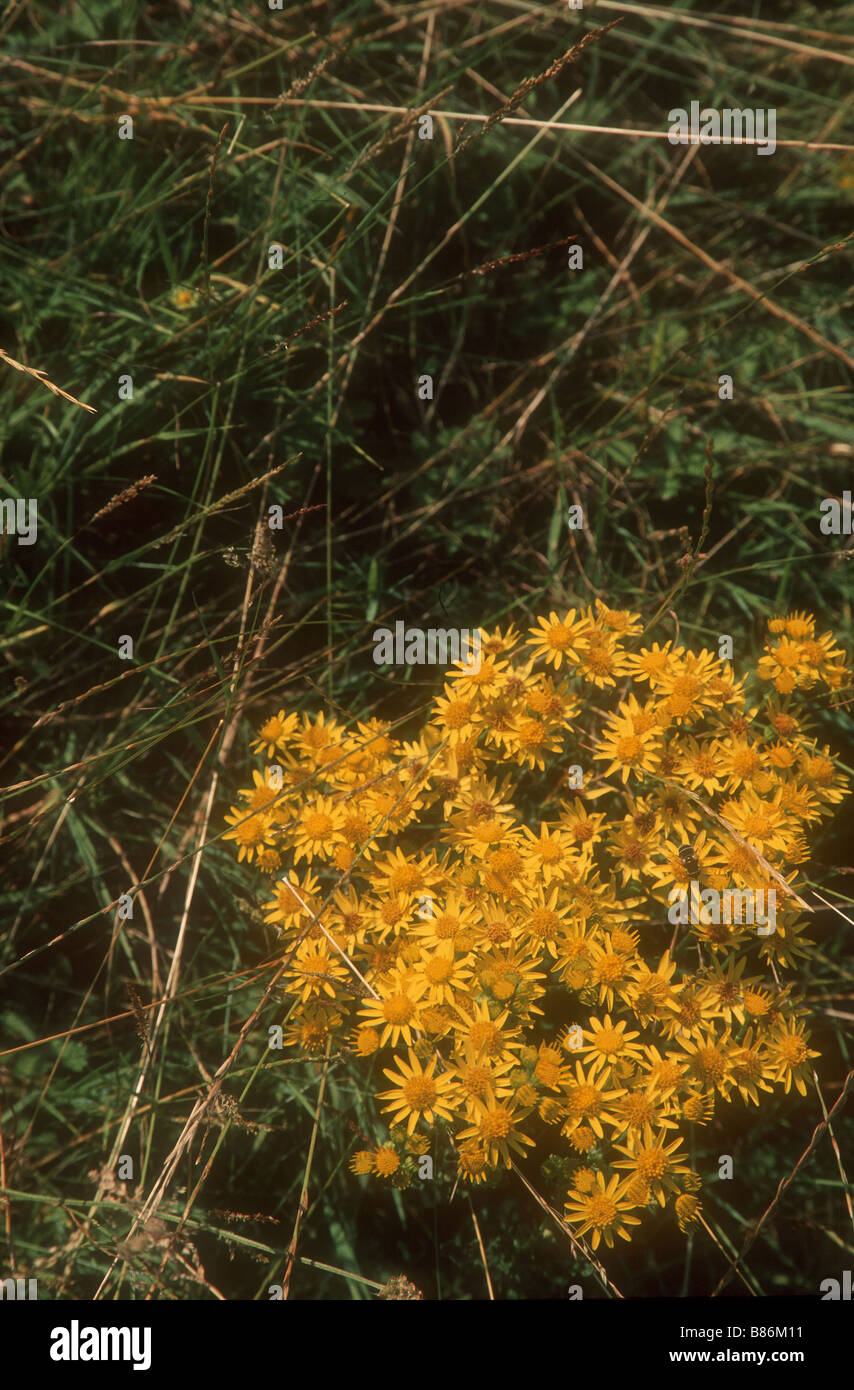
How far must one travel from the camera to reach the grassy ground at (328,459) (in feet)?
10.7

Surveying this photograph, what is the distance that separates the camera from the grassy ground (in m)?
3.25

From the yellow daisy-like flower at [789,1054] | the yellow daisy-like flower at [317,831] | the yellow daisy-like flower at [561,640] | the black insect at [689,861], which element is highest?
the yellow daisy-like flower at [561,640]

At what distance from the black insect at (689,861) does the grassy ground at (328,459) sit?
90 cm

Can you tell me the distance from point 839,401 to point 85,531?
124 inches

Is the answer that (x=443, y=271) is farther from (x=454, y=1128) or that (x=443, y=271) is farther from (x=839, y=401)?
(x=454, y=1128)

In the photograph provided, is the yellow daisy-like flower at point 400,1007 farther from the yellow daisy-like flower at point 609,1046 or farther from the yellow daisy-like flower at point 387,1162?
the yellow daisy-like flower at point 609,1046

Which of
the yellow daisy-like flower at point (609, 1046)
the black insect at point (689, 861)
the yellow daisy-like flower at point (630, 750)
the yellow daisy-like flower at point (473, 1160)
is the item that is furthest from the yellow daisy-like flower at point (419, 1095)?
the yellow daisy-like flower at point (630, 750)

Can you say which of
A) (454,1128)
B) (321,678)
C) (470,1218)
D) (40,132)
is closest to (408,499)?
(321,678)

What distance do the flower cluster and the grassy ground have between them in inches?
14.8

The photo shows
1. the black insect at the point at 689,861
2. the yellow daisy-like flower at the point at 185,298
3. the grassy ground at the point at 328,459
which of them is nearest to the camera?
the black insect at the point at 689,861

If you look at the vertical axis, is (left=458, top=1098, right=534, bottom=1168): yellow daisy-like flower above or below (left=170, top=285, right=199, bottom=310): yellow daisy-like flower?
below

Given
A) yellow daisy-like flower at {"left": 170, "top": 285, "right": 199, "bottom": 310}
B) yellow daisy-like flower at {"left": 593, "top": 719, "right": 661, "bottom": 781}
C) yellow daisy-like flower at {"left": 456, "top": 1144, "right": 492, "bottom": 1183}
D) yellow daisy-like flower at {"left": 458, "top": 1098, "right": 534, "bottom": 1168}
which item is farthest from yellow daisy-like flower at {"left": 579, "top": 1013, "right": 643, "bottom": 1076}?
yellow daisy-like flower at {"left": 170, "top": 285, "right": 199, "bottom": 310}

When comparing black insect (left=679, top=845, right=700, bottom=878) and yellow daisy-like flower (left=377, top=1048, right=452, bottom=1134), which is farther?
black insect (left=679, top=845, right=700, bottom=878)

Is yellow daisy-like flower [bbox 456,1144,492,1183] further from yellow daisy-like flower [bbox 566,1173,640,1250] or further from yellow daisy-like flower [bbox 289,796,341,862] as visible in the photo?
yellow daisy-like flower [bbox 289,796,341,862]
